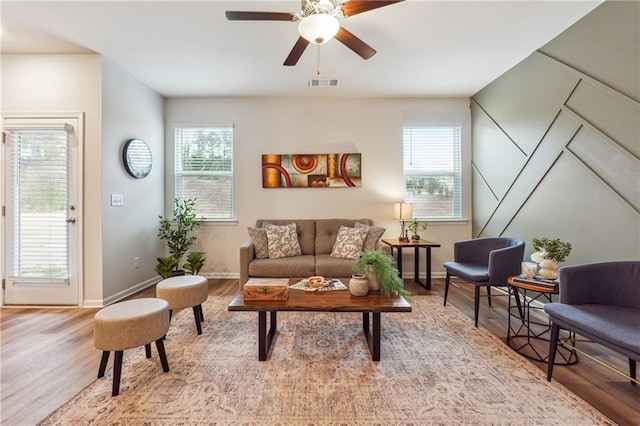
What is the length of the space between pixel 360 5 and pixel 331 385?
2500mm

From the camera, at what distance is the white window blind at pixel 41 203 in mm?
3074

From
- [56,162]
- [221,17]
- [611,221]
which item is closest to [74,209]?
[56,162]

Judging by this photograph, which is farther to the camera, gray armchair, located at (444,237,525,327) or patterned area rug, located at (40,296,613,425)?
gray armchair, located at (444,237,525,327)

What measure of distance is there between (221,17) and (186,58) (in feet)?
3.00

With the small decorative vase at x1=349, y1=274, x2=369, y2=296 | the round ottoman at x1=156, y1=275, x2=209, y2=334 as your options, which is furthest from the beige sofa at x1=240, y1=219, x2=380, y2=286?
the small decorative vase at x1=349, y1=274, x2=369, y2=296

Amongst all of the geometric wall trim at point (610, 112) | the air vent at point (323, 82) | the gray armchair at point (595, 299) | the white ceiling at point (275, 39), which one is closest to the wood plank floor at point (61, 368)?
the gray armchair at point (595, 299)

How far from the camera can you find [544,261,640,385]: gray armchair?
1637 millimetres

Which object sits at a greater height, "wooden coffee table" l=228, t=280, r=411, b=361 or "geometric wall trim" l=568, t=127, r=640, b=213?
"geometric wall trim" l=568, t=127, r=640, b=213

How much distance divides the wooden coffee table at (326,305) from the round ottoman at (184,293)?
21.7 inches

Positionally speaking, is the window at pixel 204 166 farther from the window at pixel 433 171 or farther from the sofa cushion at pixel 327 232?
the window at pixel 433 171

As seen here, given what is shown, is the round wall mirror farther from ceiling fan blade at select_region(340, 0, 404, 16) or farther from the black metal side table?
the black metal side table

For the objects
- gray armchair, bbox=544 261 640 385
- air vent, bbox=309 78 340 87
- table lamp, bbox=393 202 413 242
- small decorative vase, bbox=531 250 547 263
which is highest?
air vent, bbox=309 78 340 87

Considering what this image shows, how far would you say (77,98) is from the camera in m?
3.09

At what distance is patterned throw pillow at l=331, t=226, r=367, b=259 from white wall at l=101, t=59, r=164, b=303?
260 centimetres
